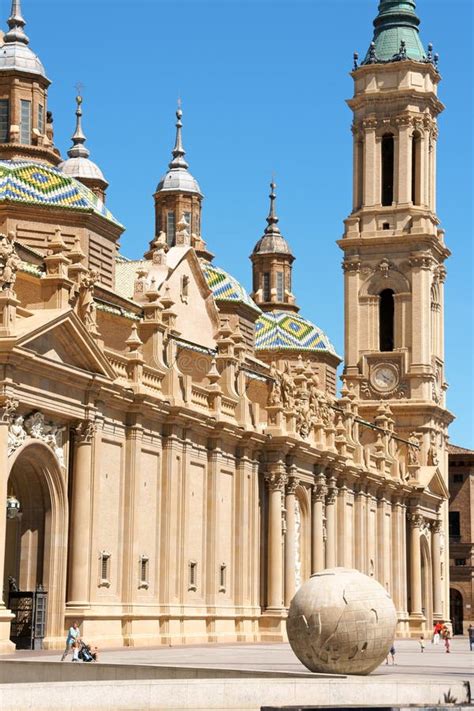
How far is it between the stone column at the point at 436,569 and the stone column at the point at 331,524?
74.2 feet

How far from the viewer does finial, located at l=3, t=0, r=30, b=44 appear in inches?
2343

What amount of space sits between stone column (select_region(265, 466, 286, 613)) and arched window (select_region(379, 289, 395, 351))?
3727 cm

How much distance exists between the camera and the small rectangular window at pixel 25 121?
58.5 m

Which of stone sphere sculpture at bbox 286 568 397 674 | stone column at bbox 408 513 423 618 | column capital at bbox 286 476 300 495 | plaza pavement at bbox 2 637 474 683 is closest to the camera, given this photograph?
stone sphere sculpture at bbox 286 568 397 674

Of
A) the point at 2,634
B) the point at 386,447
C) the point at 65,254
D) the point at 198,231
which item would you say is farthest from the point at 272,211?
the point at 2,634

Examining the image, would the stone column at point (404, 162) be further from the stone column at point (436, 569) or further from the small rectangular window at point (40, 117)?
the small rectangular window at point (40, 117)

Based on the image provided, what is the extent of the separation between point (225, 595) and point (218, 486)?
4.21 meters

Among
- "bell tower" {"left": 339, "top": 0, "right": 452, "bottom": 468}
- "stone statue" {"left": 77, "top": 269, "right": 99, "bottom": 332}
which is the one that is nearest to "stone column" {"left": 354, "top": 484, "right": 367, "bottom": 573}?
"bell tower" {"left": 339, "top": 0, "right": 452, "bottom": 468}

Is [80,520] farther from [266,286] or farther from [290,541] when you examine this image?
[266,286]

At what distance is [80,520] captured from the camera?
44.1 m

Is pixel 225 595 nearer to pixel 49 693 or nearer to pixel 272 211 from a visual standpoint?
pixel 49 693

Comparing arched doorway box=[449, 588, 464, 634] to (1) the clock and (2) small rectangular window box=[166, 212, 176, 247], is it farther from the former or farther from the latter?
(2) small rectangular window box=[166, 212, 176, 247]

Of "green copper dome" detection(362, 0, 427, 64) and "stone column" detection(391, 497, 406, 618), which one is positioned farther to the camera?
"green copper dome" detection(362, 0, 427, 64)

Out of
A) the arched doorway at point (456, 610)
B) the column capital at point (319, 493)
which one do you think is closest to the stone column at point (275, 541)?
the column capital at point (319, 493)
